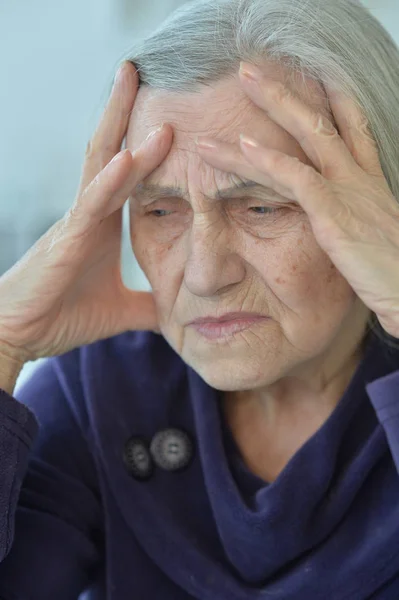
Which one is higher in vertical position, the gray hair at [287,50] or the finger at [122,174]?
the gray hair at [287,50]

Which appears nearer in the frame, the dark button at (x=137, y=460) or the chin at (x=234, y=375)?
the chin at (x=234, y=375)

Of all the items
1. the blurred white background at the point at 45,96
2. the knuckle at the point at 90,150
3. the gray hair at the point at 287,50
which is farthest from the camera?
the blurred white background at the point at 45,96

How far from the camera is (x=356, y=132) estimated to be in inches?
44.1

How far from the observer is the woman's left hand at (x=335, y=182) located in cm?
104

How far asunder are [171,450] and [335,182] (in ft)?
1.72

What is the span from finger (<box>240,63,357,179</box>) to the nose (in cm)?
16

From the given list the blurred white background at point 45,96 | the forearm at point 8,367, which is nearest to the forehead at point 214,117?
the forearm at point 8,367

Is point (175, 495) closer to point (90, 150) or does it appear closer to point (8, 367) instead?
point (8, 367)

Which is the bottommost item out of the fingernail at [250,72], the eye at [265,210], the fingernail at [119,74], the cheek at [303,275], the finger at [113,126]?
the cheek at [303,275]

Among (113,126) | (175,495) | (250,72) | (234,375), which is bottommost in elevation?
(175,495)

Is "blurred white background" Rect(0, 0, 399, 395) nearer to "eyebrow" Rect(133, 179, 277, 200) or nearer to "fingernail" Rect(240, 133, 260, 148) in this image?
"eyebrow" Rect(133, 179, 277, 200)

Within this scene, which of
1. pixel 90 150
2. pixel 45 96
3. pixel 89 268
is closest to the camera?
pixel 90 150

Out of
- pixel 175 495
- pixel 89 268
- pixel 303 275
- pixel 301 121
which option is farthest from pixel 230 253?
pixel 175 495

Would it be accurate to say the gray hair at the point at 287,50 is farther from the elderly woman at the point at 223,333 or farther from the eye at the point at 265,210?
the eye at the point at 265,210
